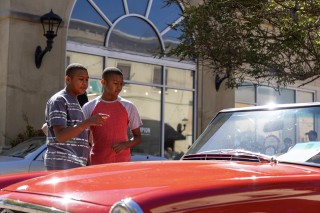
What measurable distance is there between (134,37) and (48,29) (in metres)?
2.54

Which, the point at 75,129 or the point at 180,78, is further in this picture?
the point at 180,78

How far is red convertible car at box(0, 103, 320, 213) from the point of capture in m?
2.30

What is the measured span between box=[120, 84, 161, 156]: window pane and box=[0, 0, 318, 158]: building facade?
0.08ft

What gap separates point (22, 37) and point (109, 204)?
9700mm

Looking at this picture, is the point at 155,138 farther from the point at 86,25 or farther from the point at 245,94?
the point at 245,94

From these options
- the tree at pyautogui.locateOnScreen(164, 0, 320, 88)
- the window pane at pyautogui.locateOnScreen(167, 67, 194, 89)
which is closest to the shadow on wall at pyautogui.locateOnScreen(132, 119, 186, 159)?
the window pane at pyautogui.locateOnScreen(167, 67, 194, 89)

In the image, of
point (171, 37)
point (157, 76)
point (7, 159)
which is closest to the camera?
point (7, 159)

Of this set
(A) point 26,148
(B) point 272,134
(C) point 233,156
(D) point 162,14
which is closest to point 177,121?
(D) point 162,14

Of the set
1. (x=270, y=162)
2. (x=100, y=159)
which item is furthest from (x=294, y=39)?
(x=270, y=162)

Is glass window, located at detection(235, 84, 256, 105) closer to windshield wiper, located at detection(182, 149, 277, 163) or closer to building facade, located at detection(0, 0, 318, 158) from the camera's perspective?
building facade, located at detection(0, 0, 318, 158)

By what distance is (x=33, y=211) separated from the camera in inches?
100

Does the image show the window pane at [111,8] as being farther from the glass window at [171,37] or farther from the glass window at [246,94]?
the glass window at [246,94]

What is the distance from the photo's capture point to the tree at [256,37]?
7137mm

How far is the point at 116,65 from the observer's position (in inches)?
508
